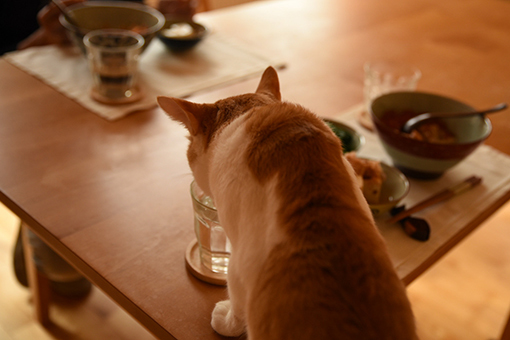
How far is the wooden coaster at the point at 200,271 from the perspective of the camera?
2.41 feet

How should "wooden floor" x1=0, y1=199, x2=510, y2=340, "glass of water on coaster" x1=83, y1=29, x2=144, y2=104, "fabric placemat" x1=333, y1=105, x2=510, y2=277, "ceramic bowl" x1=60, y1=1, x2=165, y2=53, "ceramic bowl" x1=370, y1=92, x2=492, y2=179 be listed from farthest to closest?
1. "wooden floor" x1=0, y1=199, x2=510, y2=340
2. "ceramic bowl" x1=60, y1=1, x2=165, y2=53
3. "glass of water on coaster" x1=83, y1=29, x2=144, y2=104
4. "ceramic bowl" x1=370, y1=92, x2=492, y2=179
5. "fabric placemat" x1=333, y1=105, x2=510, y2=277

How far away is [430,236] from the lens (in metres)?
0.87

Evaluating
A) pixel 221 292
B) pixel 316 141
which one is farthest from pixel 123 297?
pixel 316 141

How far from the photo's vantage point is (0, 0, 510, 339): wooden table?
0.74 metres

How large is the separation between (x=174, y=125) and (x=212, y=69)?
0.33 metres

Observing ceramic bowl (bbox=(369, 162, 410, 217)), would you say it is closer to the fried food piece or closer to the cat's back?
the fried food piece

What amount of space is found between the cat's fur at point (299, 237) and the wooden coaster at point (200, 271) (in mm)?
164

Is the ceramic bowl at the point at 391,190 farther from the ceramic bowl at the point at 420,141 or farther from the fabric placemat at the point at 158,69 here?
the fabric placemat at the point at 158,69

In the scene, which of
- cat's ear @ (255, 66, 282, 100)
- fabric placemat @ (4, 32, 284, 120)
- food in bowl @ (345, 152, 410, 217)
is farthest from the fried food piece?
fabric placemat @ (4, 32, 284, 120)

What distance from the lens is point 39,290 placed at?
146 centimetres

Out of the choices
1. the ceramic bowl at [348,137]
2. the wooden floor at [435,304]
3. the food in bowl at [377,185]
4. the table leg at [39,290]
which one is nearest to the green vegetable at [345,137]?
the ceramic bowl at [348,137]

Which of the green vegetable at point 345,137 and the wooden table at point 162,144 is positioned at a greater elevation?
the green vegetable at point 345,137

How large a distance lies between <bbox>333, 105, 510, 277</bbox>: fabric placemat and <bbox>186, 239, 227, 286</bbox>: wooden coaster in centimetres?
29

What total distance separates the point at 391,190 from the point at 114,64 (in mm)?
708
